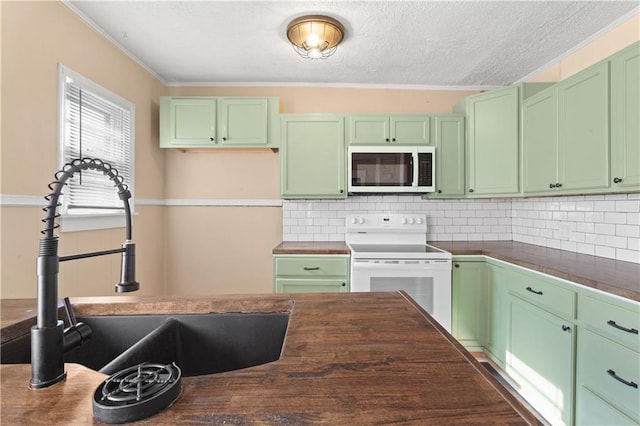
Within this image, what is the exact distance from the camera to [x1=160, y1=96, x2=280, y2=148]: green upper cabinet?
2781 millimetres

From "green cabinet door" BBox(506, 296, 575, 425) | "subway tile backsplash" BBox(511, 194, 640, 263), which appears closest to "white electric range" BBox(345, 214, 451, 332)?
"green cabinet door" BBox(506, 296, 575, 425)

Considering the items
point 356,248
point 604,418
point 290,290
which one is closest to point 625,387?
point 604,418

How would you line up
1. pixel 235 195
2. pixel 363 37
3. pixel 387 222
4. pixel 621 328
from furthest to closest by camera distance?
pixel 235 195, pixel 387 222, pixel 363 37, pixel 621 328

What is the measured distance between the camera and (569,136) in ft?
6.72

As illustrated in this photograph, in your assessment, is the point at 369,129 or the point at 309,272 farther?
the point at 369,129

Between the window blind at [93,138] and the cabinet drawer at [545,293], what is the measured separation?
2774mm

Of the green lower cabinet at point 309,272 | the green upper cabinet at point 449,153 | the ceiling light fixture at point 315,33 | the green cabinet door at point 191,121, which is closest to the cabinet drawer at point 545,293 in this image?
the green upper cabinet at point 449,153

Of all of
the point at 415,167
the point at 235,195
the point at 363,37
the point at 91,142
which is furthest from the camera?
the point at 235,195

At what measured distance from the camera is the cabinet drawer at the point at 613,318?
1.33 metres

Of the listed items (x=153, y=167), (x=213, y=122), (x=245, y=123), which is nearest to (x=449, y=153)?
(x=245, y=123)

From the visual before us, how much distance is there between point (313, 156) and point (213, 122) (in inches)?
38.0

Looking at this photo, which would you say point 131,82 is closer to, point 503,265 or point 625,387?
point 503,265

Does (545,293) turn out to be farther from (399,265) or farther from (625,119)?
(625,119)

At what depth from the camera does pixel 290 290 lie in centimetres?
258
